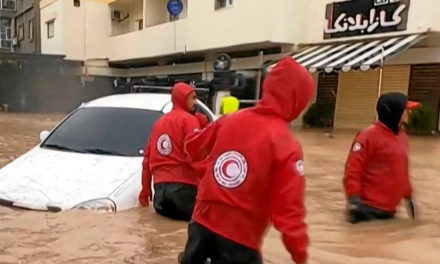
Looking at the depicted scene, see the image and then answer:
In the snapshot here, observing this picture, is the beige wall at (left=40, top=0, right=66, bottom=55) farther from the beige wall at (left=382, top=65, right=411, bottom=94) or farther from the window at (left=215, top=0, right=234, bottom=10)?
the beige wall at (left=382, top=65, right=411, bottom=94)

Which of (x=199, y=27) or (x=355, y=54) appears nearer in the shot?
(x=355, y=54)

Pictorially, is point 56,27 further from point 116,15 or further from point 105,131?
point 105,131

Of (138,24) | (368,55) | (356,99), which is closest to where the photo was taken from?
(368,55)

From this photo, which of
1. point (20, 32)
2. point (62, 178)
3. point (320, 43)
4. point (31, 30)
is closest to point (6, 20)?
point (20, 32)

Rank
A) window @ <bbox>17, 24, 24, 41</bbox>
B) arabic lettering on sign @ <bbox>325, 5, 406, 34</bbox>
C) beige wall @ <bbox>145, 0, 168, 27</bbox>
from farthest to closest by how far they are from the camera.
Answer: window @ <bbox>17, 24, 24, 41</bbox>
beige wall @ <bbox>145, 0, 168, 27</bbox>
arabic lettering on sign @ <bbox>325, 5, 406, 34</bbox>

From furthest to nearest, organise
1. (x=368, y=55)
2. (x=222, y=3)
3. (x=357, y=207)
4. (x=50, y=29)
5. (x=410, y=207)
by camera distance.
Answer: (x=50, y=29) < (x=222, y=3) < (x=368, y=55) < (x=410, y=207) < (x=357, y=207)

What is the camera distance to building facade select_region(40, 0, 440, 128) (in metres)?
16.0

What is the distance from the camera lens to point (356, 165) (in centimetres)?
475

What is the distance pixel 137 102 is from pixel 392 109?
119 inches

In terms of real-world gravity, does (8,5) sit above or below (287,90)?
above

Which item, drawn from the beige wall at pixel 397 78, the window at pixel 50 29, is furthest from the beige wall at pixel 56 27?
the beige wall at pixel 397 78

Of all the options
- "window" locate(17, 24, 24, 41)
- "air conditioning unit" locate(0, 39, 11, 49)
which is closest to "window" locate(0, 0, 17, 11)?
"air conditioning unit" locate(0, 39, 11, 49)

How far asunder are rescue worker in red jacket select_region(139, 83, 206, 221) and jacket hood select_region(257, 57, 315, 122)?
2.30 metres

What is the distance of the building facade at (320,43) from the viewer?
16.0 metres
